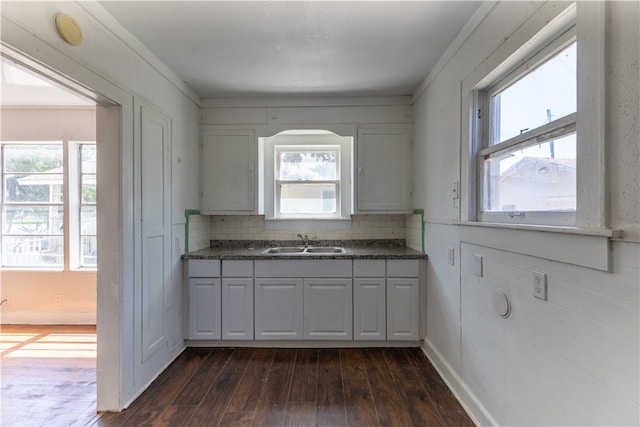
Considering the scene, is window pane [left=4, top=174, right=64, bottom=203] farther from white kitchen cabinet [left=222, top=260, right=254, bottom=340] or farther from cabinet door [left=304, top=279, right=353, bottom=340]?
cabinet door [left=304, top=279, right=353, bottom=340]

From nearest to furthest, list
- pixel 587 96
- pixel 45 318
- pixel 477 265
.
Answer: pixel 587 96, pixel 477 265, pixel 45 318

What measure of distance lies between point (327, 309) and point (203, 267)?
125 cm

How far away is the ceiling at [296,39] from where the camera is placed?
1.73m

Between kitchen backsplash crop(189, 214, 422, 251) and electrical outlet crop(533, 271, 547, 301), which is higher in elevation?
kitchen backsplash crop(189, 214, 422, 251)

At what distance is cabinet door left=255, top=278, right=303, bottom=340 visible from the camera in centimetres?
277

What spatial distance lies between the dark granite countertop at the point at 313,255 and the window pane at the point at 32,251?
1.81 metres

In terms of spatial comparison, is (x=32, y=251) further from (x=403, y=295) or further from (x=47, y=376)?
(x=403, y=295)

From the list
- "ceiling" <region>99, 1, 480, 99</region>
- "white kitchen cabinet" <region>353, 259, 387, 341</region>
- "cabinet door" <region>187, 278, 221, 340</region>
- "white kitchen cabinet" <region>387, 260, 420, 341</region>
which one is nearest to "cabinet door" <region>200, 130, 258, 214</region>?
"ceiling" <region>99, 1, 480, 99</region>

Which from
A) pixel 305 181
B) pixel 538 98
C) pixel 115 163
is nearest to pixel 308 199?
pixel 305 181

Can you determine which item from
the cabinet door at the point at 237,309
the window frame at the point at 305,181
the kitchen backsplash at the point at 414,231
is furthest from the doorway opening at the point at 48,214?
the kitchen backsplash at the point at 414,231

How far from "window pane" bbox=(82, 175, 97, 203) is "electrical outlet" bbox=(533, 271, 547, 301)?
415 centimetres

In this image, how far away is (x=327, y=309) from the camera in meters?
2.78

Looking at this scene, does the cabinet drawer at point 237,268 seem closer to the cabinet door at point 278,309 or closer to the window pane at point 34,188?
the cabinet door at point 278,309

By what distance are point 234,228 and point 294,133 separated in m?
1.31
